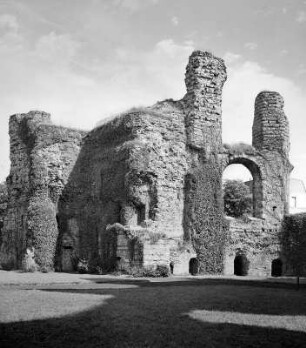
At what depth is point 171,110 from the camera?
78.7 feet

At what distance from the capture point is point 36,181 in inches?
973

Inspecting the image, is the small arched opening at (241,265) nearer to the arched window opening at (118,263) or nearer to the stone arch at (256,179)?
the stone arch at (256,179)

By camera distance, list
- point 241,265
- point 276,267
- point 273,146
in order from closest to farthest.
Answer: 1. point 241,265
2. point 276,267
3. point 273,146

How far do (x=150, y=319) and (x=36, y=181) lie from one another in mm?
17039

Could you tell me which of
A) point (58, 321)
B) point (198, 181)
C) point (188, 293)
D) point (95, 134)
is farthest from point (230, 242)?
point (58, 321)

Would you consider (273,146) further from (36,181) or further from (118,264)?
(36,181)

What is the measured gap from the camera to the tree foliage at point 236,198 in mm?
41719

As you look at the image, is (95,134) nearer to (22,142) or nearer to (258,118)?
(22,142)

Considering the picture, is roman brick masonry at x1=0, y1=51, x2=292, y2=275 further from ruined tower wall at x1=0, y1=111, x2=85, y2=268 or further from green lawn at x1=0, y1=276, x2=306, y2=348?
green lawn at x1=0, y1=276, x2=306, y2=348

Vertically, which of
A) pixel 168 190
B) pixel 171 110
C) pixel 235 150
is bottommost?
pixel 168 190

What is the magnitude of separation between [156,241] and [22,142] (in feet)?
34.8

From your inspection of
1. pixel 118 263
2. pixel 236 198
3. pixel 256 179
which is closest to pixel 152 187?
pixel 118 263

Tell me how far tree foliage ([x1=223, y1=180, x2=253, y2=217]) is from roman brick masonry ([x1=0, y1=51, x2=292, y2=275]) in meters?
15.2

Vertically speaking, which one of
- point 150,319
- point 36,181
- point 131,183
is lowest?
point 150,319
